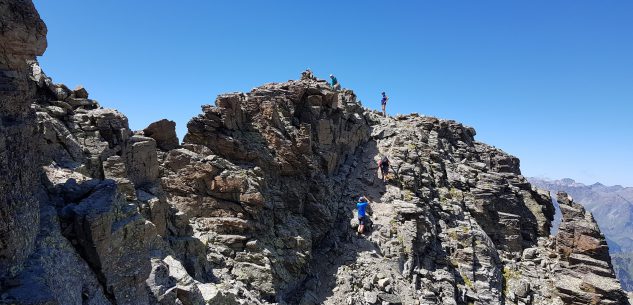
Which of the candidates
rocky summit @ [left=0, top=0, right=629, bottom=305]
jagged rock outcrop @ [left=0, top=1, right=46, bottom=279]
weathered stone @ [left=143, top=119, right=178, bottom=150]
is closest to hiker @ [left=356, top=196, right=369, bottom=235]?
rocky summit @ [left=0, top=0, right=629, bottom=305]

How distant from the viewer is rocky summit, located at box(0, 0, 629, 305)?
11.4 m

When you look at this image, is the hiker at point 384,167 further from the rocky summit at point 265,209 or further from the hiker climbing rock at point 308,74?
the hiker climbing rock at point 308,74

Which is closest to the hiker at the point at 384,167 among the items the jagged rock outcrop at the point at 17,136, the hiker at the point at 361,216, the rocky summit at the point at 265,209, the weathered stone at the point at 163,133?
the rocky summit at the point at 265,209

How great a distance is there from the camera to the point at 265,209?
1238 inches

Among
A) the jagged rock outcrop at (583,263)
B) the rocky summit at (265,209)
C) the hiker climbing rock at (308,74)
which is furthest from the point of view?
the hiker climbing rock at (308,74)

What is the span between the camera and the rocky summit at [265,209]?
11375mm

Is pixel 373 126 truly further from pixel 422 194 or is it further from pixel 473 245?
pixel 473 245

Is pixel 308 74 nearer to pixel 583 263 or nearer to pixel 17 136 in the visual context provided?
pixel 583 263

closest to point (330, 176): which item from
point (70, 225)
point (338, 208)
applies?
point (338, 208)

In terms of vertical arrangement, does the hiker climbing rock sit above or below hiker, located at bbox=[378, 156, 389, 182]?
above

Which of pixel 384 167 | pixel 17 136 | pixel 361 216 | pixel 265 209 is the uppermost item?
pixel 384 167

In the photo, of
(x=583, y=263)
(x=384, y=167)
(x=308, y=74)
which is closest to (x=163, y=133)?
(x=308, y=74)

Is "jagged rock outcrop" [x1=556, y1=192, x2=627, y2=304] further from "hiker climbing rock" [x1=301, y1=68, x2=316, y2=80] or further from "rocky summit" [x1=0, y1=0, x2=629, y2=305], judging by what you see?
"hiker climbing rock" [x1=301, y1=68, x2=316, y2=80]

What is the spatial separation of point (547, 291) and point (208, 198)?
107ft
